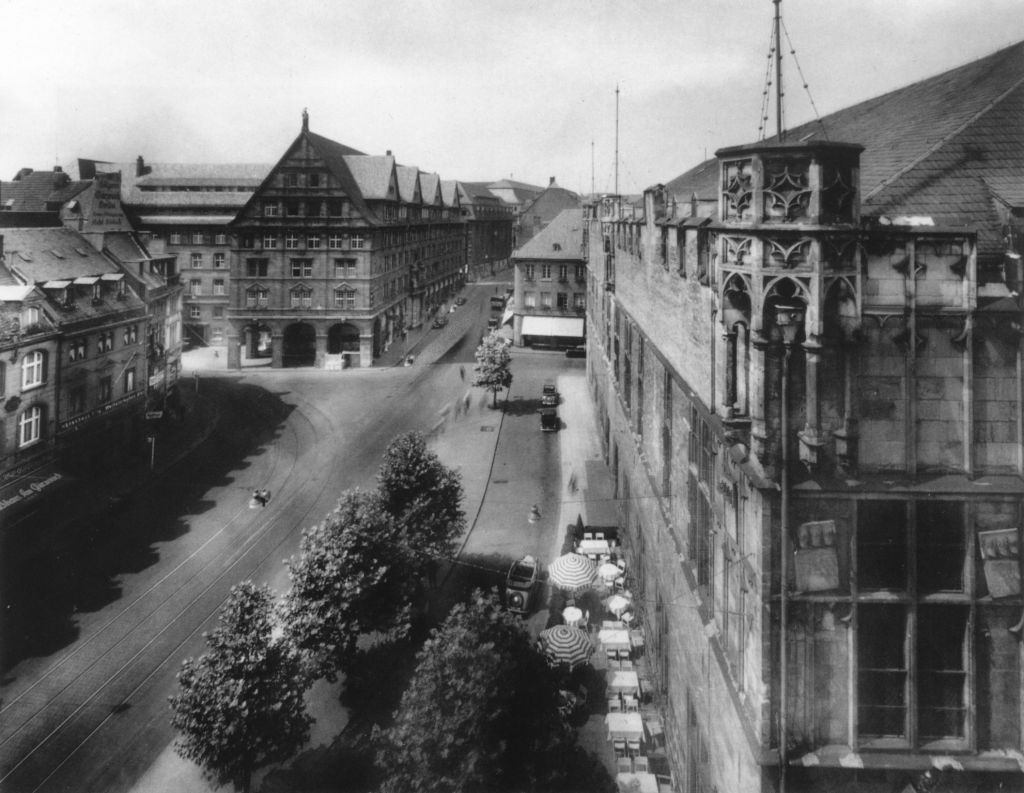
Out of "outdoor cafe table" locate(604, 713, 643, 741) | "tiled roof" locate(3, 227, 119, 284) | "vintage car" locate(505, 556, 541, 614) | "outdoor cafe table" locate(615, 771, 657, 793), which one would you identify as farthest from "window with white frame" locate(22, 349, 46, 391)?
"outdoor cafe table" locate(615, 771, 657, 793)

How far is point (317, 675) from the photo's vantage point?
22188 mm

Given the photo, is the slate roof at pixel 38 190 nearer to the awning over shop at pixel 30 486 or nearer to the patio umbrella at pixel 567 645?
the awning over shop at pixel 30 486

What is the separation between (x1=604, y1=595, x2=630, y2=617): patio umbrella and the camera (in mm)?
28598

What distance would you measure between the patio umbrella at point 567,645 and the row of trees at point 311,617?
16.2ft

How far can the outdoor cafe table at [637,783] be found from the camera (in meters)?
19.9

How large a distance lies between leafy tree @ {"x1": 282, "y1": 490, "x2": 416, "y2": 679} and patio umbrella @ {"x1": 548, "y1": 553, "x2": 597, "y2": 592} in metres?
6.57

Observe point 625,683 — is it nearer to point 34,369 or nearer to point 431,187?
point 34,369

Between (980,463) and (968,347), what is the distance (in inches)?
72.2

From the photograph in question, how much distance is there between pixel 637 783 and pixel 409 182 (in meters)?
88.0

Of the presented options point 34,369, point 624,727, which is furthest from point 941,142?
point 34,369

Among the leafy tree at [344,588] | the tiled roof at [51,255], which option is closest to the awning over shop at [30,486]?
the tiled roof at [51,255]

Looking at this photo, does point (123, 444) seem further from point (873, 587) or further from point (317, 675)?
point (873, 587)

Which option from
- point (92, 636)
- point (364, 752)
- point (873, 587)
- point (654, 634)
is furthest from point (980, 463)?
point (92, 636)

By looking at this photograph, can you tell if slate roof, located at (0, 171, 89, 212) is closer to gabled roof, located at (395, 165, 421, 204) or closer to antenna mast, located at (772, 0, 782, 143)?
gabled roof, located at (395, 165, 421, 204)
